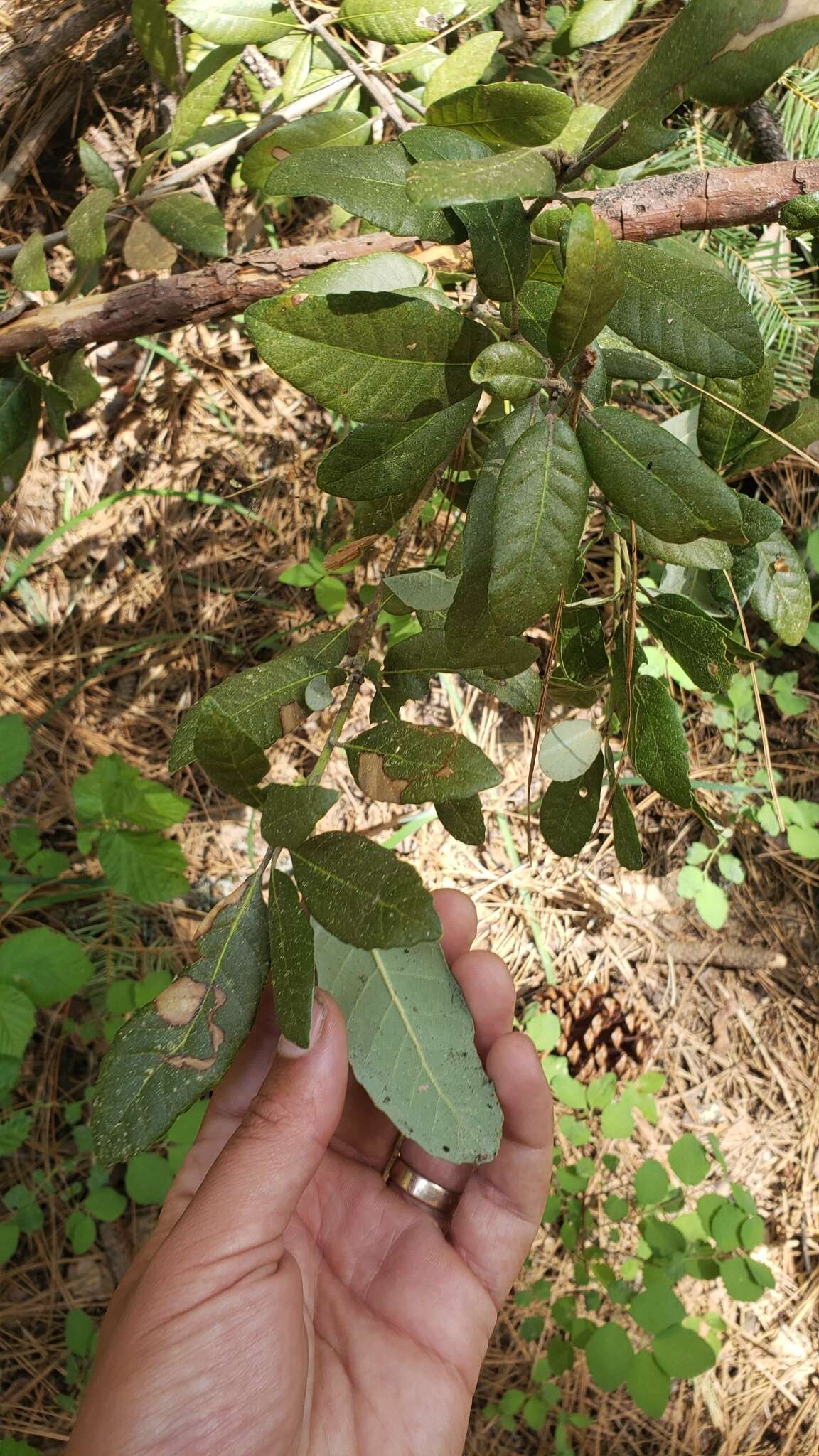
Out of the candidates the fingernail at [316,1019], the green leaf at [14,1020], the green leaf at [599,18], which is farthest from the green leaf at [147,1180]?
the green leaf at [599,18]

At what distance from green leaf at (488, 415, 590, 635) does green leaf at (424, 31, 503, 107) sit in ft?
2.30

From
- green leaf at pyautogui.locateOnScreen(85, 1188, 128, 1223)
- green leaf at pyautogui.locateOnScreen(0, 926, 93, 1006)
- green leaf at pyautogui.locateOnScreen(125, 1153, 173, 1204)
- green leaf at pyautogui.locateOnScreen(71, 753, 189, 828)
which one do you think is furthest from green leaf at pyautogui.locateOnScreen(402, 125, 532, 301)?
green leaf at pyautogui.locateOnScreen(85, 1188, 128, 1223)

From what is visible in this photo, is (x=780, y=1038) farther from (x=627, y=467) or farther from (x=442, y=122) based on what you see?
(x=442, y=122)

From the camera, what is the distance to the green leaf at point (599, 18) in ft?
3.53

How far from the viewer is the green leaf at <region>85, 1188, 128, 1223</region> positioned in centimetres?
186

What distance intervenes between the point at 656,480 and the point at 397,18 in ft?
2.77

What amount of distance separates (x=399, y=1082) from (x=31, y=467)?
1.66 metres

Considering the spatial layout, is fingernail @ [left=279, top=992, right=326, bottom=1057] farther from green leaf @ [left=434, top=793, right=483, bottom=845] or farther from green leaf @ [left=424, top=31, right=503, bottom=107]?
green leaf @ [left=424, top=31, right=503, bottom=107]

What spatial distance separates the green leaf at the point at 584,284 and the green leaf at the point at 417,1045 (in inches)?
22.1

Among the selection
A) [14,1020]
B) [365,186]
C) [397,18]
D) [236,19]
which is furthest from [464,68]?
[14,1020]

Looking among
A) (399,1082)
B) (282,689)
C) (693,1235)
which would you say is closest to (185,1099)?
(399,1082)

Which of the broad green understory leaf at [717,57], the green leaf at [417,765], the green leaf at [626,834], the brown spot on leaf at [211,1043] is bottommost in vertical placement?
the green leaf at [626,834]

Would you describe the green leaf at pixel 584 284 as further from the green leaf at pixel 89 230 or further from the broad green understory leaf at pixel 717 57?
the green leaf at pixel 89 230

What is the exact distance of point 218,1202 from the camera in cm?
92
